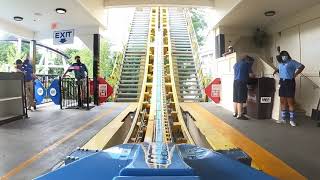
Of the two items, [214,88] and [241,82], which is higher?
[241,82]

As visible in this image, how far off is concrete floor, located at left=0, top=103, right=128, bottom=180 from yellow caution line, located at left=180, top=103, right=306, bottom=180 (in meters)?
2.57

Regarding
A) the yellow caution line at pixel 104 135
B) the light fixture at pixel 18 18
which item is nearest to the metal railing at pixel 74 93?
the light fixture at pixel 18 18

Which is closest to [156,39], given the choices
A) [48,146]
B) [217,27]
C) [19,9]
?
[217,27]

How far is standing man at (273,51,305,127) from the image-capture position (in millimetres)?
7941

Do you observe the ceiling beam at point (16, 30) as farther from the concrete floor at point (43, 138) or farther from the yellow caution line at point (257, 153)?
the yellow caution line at point (257, 153)

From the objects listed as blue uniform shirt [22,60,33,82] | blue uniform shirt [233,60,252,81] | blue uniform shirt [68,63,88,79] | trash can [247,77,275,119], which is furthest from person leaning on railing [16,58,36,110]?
trash can [247,77,275,119]

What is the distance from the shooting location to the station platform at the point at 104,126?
4.37 meters

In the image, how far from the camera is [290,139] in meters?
6.23

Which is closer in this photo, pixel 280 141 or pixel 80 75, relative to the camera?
pixel 280 141

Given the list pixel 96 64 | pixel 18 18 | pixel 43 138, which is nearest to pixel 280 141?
pixel 43 138

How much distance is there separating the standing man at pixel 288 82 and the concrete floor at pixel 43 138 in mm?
4169

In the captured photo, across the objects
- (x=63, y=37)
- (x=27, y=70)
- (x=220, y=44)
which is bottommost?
(x=27, y=70)

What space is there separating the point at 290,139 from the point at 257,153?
140 centimetres

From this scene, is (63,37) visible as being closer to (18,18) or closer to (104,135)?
(18,18)
